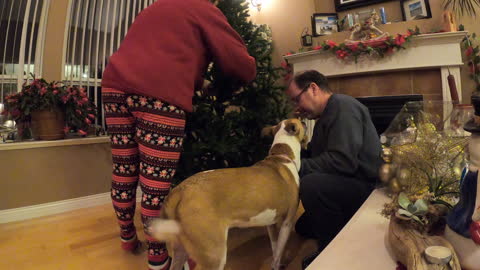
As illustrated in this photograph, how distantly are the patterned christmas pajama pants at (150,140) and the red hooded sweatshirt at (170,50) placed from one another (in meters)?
0.06

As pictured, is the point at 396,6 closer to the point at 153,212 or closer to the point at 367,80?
the point at 367,80

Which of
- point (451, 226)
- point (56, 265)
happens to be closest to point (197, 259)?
point (451, 226)

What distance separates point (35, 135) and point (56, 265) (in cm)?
140

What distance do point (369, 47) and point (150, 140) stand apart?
8.64 feet

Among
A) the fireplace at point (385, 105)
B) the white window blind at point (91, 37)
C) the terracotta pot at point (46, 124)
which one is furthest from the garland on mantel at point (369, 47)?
the terracotta pot at point (46, 124)

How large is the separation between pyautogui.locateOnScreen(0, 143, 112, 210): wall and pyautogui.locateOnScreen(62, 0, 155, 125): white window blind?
0.65 metres

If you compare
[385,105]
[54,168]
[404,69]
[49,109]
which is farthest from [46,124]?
[404,69]

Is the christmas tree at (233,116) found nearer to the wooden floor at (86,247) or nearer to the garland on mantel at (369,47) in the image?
the wooden floor at (86,247)

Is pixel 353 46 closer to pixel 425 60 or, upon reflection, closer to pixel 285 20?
pixel 425 60

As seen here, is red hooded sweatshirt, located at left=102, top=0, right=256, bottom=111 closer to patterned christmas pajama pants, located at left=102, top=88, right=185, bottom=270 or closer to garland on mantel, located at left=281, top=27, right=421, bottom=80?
patterned christmas pajama pants, located at left=102, top=88, right=185, bottom=270

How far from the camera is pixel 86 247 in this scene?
1820 mm

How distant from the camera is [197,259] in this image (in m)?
1.05

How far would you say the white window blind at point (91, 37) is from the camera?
120 inches

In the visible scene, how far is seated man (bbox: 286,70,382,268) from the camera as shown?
140 centimetres
